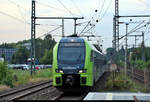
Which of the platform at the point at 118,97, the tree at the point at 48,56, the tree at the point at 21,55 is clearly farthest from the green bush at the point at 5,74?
the tree at the point at 21,55

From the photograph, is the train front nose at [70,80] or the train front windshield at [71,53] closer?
the train front nose at [70,80]

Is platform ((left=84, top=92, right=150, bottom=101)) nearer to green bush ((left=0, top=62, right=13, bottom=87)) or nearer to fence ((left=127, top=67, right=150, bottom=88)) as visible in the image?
fence ((left=127, top=67, right=150, bottom=88))

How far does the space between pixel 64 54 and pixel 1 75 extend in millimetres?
10891

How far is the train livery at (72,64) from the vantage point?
16.0 m

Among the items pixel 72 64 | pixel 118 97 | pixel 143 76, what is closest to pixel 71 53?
pixel 72 64

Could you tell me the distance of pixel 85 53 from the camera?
1661 centimetres

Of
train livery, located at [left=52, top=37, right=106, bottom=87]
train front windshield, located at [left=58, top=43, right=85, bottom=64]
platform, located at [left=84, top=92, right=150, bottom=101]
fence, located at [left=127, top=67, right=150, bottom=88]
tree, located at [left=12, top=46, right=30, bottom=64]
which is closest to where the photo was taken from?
platform, located at [left=84, top=92, right=150, bottom=101]

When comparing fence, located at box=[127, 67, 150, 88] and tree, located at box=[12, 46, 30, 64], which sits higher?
tree, located at box=[12, 46, 30, 64]

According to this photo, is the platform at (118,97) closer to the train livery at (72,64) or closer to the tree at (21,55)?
the train livery at (72,64)

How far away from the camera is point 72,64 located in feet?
53.3

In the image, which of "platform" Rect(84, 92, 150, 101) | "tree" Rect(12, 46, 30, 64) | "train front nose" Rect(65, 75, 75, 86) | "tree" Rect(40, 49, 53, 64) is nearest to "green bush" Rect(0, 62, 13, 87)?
"train front nose" Rect(65, 75, 75, 86)

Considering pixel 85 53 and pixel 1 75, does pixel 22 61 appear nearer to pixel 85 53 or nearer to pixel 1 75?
pixel 1 75

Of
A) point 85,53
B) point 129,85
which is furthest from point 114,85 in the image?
point 85,53

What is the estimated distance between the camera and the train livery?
1605cm
